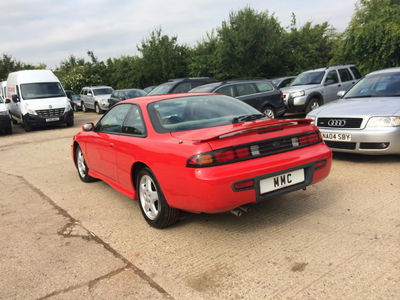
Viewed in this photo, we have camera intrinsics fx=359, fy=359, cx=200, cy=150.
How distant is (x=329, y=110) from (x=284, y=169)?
3280 millimetres

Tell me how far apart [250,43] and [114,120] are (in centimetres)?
1922

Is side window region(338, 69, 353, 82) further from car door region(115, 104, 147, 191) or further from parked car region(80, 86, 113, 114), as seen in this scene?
parked car region(80, 86, 113, 114)

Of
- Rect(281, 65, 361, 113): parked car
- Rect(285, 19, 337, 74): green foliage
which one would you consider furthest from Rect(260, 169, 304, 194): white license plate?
Rect(285, 19, 337, 74): green foliage

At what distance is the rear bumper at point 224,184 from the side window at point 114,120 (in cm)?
134

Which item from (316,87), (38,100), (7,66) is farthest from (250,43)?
(7,66)

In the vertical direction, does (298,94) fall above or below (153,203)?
above

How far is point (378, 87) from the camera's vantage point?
21.5ft

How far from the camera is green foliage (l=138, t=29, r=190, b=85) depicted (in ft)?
98.8

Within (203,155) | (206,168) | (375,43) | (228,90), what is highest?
(375,43)

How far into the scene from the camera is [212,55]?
2734 centimetres

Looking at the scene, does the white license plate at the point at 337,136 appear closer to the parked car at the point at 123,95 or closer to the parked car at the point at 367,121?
the parked car at the point at 367,121

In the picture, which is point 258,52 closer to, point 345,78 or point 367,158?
point 345,78

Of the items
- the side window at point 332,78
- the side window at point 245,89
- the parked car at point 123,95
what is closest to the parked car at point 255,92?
the side window at point 245,89

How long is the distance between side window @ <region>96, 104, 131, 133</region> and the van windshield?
11.1 meters
